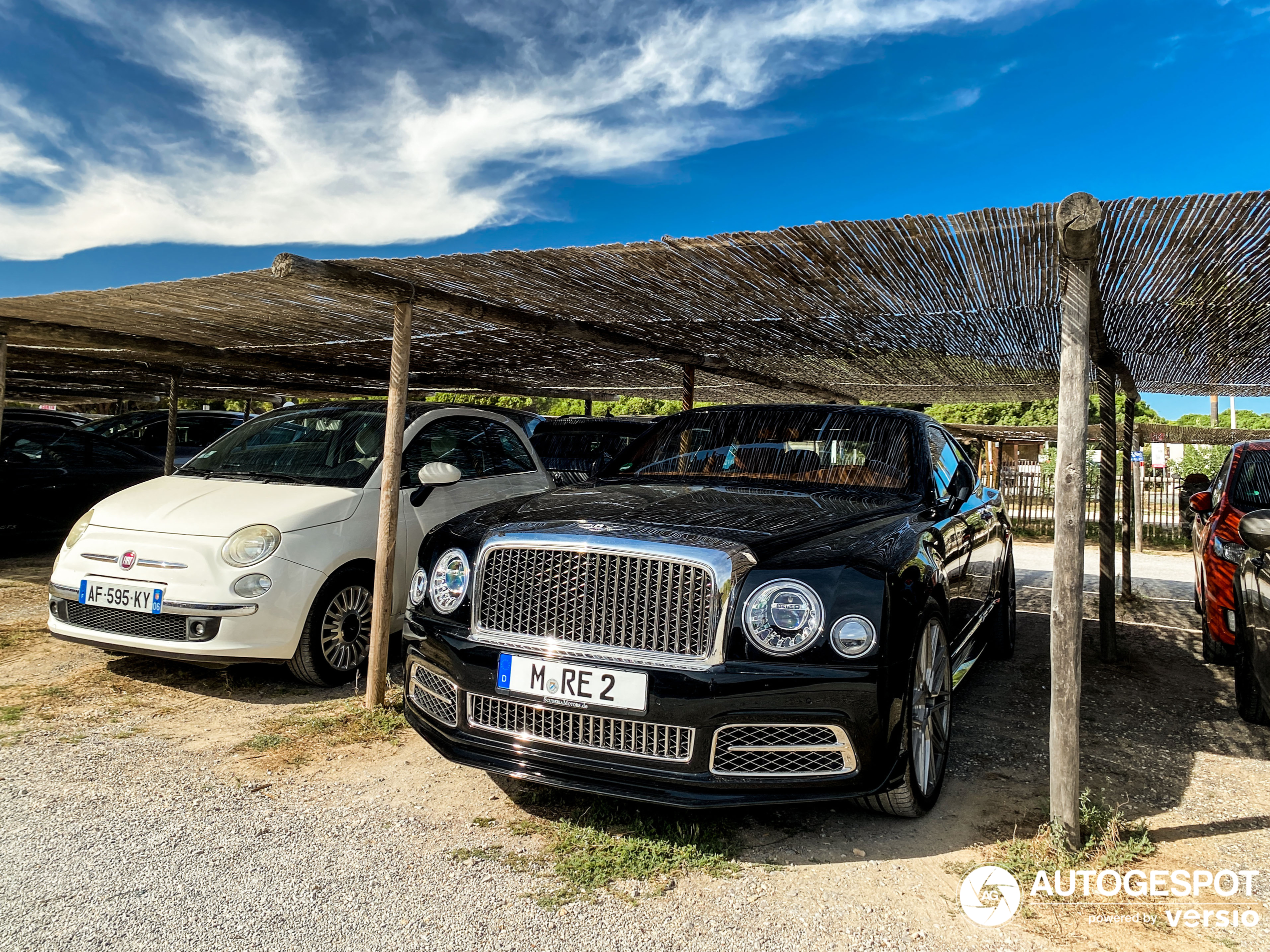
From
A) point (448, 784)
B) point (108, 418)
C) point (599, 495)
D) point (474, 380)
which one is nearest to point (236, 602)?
point (448, 784)

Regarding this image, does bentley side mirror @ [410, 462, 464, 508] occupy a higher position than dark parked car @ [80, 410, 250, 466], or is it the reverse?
dark parked car @ [80, 410, 250, 466]

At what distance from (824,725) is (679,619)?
0.59m

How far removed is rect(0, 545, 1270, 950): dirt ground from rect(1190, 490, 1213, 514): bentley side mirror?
146 cm

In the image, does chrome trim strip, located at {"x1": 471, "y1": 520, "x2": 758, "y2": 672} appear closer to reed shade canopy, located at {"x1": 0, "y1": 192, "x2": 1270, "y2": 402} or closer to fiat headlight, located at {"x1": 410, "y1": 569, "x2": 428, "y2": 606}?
fiat headlight, located at {"x1": 410, "y1": 569, "x2": 428, "y2": 606}

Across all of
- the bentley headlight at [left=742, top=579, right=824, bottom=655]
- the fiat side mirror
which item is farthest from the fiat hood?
the fiat side mirror

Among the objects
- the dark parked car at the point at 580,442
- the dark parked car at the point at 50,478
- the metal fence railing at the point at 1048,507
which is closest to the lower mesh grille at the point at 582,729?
the dark parked car at the point at 580,442

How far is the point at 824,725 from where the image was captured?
2760 mm

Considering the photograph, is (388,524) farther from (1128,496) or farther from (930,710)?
(1128,496)

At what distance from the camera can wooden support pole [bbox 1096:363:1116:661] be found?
602 centimetres

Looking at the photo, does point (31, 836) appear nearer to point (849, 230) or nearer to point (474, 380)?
point (849, 230)

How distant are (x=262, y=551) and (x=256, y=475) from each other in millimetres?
1056

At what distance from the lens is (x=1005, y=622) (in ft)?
19.6

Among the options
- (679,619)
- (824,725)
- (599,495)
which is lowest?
(824,725)

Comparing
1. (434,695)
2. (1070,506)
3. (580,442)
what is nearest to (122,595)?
(434,695)
